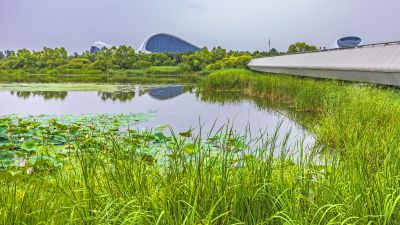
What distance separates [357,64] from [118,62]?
1835 inches

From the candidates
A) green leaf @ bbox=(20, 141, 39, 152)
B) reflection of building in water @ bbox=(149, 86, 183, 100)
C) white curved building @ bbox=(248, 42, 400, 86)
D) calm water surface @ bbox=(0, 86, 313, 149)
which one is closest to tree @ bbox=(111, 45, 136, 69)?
reflection of building in water @ bbox=(149, 86, 183, 100)

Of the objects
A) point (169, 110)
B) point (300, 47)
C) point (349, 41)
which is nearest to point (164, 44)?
point (300, 47)

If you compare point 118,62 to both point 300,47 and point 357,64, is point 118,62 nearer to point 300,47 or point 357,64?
point 300,47

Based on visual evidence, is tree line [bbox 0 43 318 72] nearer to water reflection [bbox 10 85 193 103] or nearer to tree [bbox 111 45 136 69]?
tree [bbox 111 45 136 69]

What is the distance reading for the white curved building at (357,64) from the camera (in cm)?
1055

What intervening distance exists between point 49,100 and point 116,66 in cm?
4158

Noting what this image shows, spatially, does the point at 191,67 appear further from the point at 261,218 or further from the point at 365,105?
the point at 261,218

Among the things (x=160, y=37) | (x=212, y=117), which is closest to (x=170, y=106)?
(x=212, y=117)

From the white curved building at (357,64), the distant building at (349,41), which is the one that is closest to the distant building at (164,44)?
the distant building at (349,41)

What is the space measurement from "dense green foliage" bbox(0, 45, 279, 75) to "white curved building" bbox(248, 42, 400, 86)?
31837mm

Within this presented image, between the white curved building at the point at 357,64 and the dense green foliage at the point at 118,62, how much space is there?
3184cm

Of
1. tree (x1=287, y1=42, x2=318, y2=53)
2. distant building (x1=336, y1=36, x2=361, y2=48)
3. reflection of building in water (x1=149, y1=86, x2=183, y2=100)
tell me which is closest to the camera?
reflection of building in water (x1=149, y1=86, x2=183, y2=100)

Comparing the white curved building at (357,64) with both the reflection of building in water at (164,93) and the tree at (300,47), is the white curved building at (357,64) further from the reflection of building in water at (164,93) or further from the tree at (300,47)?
the tree at (300,47)

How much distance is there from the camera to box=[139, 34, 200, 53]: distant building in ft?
298
